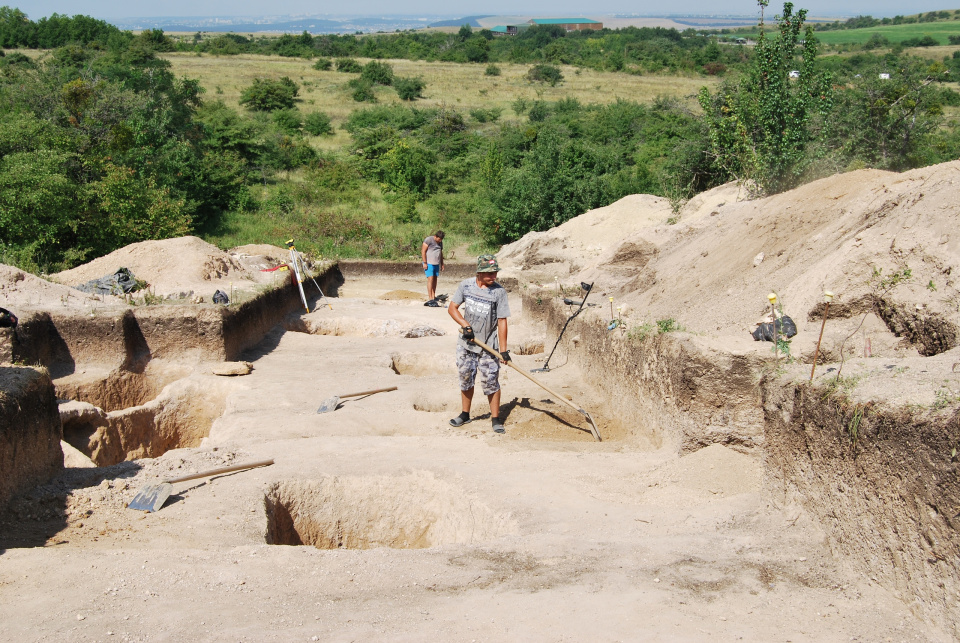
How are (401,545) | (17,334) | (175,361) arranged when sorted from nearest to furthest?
(401,545) → (17,334) → (175,361)

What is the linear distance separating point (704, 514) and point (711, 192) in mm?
12650

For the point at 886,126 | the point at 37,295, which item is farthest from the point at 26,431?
the point at 886,126

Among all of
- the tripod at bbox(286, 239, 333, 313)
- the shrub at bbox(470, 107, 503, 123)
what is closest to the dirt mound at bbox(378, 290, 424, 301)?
the tripod at bbox(286, 239, 333, 313)

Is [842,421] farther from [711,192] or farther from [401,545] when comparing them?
[711,192]

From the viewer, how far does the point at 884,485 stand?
4.02 m

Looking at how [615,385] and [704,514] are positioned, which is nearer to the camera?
[704,514]

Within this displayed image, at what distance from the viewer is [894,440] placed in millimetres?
3971

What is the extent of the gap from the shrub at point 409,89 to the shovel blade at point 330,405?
38.0m

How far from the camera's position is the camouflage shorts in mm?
7438

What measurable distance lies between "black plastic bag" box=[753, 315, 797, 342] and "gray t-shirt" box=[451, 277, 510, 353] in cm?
228

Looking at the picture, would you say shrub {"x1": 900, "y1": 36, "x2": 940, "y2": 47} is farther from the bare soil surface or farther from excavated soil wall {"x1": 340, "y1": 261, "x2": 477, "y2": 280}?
the bare soil surface

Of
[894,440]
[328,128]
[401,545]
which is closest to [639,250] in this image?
[401,545]

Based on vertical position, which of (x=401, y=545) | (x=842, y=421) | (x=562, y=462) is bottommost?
(x=401, y=545)

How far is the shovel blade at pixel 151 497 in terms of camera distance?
214 inches
